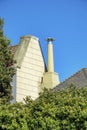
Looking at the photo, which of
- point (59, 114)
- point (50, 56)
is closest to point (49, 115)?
point (59, 114)

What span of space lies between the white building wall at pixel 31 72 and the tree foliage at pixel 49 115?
15873 millimetres

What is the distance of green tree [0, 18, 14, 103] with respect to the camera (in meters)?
24.2

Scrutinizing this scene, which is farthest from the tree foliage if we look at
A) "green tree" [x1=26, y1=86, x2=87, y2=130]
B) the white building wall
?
the white building wall

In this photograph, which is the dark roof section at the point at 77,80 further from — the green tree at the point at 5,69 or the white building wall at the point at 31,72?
the green tree at the point at 5,69

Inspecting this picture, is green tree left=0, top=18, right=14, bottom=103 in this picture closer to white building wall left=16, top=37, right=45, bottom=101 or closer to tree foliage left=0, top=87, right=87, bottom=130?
tree foliage left=0, top=87, right=87, bottom=130

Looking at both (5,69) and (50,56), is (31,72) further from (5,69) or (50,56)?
(5,69)

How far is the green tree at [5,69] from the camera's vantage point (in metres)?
24.2

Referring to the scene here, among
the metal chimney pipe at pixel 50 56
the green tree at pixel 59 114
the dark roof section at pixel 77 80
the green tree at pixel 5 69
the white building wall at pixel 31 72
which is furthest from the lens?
the metal chimney pipe at pixel 50 56

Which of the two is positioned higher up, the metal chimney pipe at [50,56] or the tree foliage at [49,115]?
the metal chimney pipe at [50,56]

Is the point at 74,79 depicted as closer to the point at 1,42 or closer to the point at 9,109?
the point at 1,42

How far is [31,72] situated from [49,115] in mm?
19186

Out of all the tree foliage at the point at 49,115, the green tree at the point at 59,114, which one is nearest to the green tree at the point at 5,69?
the tree foliage at the point at 49,115

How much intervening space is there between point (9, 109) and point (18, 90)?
1608 cm

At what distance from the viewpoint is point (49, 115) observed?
18.2 m
